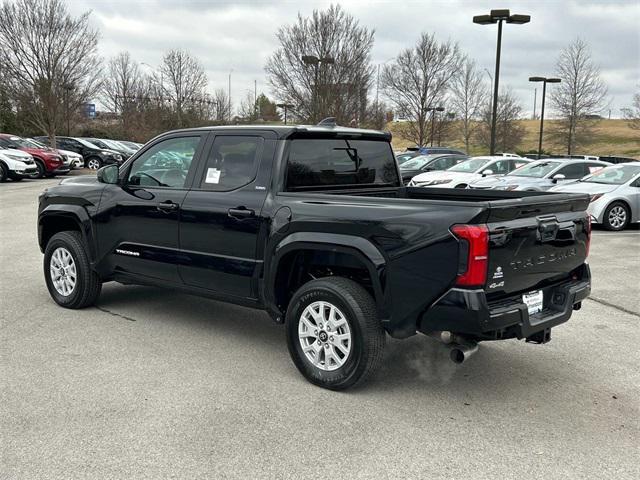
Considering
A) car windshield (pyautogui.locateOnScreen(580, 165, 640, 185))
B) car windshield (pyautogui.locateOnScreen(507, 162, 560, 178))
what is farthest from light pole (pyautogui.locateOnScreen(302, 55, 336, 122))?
car windshield (pyautogui.locateOnScreen(580, 165, 640, 185))

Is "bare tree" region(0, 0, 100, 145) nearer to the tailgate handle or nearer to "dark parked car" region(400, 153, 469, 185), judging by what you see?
"dark parked car" region(400, 153, 469, 185)

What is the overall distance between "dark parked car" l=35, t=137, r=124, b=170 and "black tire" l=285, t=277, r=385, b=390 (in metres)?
27.9

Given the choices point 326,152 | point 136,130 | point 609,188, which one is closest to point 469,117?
point 136,130

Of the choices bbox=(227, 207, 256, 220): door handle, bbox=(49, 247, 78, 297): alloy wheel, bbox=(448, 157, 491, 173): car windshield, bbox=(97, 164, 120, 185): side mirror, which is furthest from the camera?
bbox=(448, 157, 491, 173): car windshield


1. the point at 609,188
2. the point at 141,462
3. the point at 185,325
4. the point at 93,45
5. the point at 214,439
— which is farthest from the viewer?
the point at 93,45

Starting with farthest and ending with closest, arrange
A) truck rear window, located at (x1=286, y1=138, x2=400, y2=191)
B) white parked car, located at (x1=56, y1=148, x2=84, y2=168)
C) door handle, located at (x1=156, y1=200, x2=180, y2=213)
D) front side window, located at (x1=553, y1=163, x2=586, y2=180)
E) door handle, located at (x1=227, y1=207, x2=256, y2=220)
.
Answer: white parked car, located at (x1=56, y1=148, x2=84, y2=168)
front side window, located at (x1=553, y1=163, x2=586, y2=180)
door handle, located at (x1=156, y1=200, x2=180, y2=213)
truck rear window, located at (x1=286, y1=138, x2=400, y2=191)
door handle, located at (x1=227, y1=207, x2=256, y2=220)

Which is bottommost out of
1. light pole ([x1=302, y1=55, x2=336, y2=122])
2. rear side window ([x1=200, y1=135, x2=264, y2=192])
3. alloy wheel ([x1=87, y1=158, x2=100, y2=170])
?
alloy wheel ([x1=87, y1=158, x2=100, y2=170])

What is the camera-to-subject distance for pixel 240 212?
4695 millimetres

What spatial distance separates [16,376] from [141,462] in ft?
5.37

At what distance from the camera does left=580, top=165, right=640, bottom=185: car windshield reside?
43.3ft

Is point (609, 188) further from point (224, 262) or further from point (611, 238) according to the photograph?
point (224, 262)

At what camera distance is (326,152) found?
16.3ft

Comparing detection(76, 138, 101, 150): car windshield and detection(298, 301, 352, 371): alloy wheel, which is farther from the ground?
detection(76, 138, 101, 150): car windshield

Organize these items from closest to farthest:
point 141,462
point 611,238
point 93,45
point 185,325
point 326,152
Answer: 1. point 141,462
2. point 326,152
3. point 185,325
4. point 611,238
5. point 93,45
